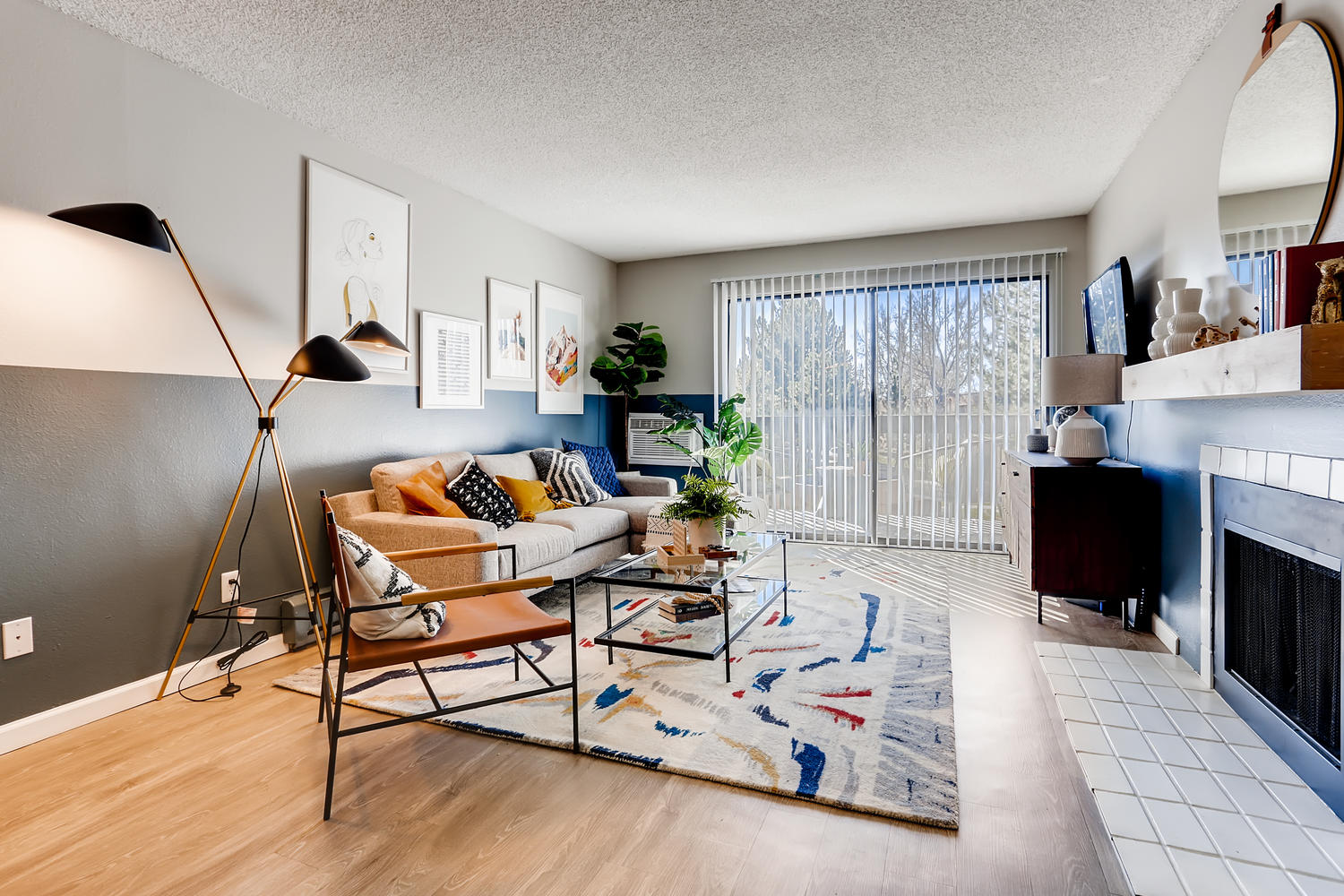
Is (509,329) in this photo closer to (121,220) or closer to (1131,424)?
(121,220)

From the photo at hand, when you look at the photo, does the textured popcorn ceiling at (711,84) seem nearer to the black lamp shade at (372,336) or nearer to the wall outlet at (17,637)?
the black lamp shade at (372,336)

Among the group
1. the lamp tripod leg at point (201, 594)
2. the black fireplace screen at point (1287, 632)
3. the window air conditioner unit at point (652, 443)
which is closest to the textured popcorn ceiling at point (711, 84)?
the lamp tripod leg at point (201, 594)

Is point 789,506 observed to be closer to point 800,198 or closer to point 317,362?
point 800,198

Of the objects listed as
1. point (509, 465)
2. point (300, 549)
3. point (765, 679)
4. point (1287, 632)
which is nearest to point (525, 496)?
point (509, 465)

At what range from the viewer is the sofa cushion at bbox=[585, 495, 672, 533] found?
15.2ft

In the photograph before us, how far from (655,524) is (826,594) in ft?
3.74

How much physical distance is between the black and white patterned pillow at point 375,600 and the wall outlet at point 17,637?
130cm

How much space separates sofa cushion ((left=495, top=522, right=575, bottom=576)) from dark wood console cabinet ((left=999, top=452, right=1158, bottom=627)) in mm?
2509

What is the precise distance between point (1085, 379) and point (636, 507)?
111 inches

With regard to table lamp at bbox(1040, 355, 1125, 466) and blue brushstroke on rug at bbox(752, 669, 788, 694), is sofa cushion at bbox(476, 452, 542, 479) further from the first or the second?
table lamp at bbox(1040, 355, 1125, 466)

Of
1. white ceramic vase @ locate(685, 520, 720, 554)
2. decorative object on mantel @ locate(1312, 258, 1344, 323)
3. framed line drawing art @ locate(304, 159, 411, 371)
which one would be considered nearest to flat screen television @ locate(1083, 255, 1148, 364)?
decorative object on mantel @ locate(1312, 258, 1344, 323)

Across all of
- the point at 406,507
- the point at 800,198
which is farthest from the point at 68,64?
the point at 800,198

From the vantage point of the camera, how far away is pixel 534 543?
140 inches

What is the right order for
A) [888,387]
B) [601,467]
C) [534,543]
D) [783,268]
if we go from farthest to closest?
[783,268]
[888,387]
[601,467]
[534,543]
